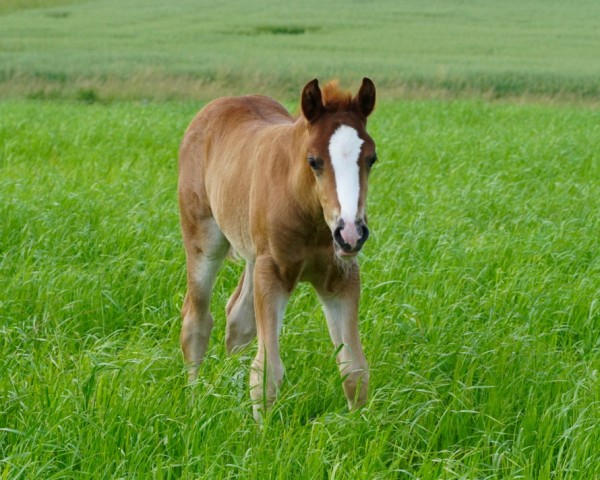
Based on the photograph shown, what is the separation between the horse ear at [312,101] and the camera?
4.12 m

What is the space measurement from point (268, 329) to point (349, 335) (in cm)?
37

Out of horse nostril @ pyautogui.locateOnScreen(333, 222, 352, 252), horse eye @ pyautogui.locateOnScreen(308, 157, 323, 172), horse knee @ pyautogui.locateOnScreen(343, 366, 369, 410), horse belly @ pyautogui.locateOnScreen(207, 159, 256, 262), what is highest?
horse eye @ pyautogui.locateOnScreen(308, 157, 323, 172)

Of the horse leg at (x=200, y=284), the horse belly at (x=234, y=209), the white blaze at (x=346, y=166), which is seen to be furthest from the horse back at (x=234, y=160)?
the white blaze at (x=346, y=166)

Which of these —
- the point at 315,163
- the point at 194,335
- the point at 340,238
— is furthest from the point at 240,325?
the point at 340,238

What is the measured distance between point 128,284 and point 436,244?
2.30m

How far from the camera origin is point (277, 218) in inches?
173

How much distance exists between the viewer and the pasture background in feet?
12.5

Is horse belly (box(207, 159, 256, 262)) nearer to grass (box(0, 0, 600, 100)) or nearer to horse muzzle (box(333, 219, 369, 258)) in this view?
horse muzzle (box(333, 219, 369, 258))

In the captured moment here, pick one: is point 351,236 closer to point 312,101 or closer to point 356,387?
point 312,101

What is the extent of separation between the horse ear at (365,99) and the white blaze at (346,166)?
0.75 ft

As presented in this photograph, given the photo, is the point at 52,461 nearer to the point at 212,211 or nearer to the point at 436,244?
the point at 212,211

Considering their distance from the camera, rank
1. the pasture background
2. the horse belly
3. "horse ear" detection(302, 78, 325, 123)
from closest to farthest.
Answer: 1. the pasture background
2. "horse ear" detection(302, 78, 325, 123)
3. the horse belly

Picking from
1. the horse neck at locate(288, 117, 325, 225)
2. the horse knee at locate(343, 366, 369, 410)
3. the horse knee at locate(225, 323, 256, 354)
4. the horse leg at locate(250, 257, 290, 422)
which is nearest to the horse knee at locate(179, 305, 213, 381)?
the horse knee at locate(225, 323, 256, 354)

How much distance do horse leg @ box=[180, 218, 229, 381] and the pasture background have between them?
0.53 ft
